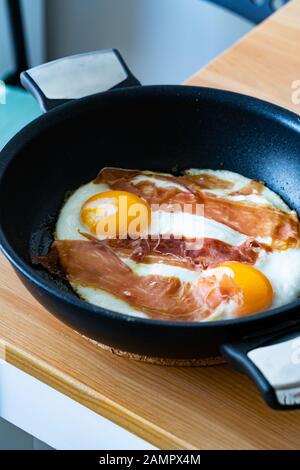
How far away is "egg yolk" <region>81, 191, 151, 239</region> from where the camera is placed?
129cm

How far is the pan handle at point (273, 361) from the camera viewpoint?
89 centimetres

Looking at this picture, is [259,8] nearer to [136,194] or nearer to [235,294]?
[136,194]

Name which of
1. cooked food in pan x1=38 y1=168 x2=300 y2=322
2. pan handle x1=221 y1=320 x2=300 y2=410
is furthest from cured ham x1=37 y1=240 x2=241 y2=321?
pan handle x1=221 y1=320 x2=300 y2=410

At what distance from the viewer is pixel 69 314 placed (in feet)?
3.21

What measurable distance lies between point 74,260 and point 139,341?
298 millimetres

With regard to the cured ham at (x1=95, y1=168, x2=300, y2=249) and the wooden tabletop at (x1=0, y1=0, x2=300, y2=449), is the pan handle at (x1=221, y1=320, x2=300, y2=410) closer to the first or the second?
the wooden tabletop at (x1=0, y1=0, x2=300, y2=449)

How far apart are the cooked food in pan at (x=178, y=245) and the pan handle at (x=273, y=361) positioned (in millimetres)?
152

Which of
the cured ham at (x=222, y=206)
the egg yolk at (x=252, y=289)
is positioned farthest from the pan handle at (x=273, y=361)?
the cured ham at (x=222, y=206)

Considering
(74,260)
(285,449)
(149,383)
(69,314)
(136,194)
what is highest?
(136,194)

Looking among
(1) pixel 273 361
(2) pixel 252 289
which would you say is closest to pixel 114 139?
(2) pixel 252 289

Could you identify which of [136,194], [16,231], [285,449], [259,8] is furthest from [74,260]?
[259,8]

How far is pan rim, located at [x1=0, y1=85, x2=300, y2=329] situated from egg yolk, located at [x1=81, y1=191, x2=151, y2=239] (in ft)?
0.57

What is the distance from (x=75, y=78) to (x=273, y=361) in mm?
806

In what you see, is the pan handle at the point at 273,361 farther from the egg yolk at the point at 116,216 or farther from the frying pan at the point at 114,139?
the egg yolk at the point at 116,216
